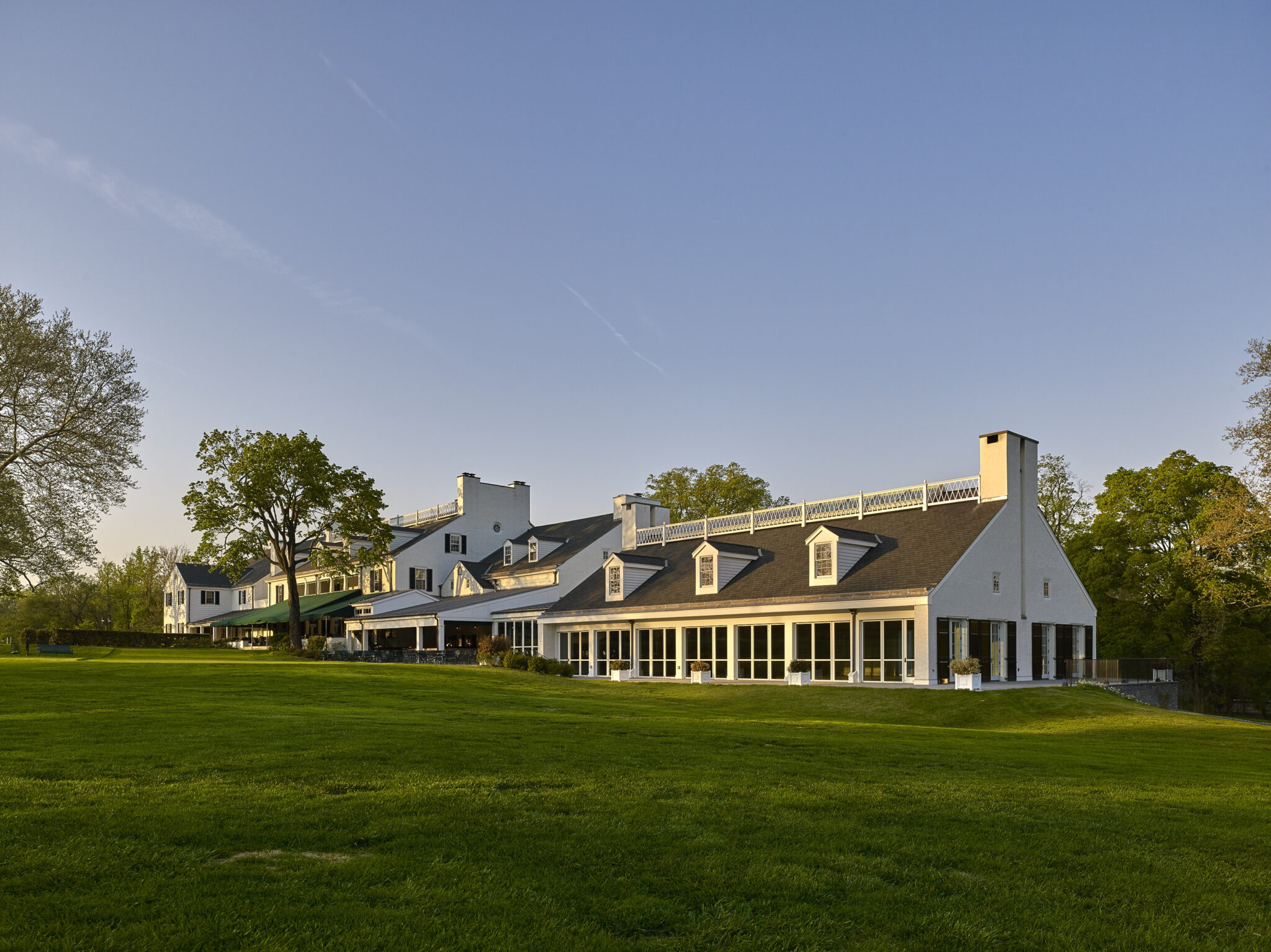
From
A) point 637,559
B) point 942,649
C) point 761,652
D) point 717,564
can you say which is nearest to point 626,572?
point 637,559

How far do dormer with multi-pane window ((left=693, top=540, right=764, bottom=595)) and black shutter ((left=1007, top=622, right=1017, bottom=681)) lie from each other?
1089cm

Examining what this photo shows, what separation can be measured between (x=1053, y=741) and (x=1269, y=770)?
4155mm

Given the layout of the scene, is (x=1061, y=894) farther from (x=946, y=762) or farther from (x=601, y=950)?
(x=946, y=762)

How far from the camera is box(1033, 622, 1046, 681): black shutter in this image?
124 ft

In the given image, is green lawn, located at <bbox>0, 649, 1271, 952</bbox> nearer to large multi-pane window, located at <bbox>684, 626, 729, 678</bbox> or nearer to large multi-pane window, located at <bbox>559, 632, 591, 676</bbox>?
large multi-pane window, located at <bbox>684, 626, 729, 678</bbox>

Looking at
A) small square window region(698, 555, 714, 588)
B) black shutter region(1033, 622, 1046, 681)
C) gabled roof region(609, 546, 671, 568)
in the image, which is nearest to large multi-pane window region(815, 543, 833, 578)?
small square window region(698, 555, 714, 588)

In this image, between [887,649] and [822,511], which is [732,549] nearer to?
[822,511]

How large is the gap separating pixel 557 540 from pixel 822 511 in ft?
64.7

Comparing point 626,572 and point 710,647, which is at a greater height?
point 626,572

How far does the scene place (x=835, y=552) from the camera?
120ft

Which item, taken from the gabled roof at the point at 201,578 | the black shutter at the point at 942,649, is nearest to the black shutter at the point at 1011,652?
the black shutter at the point at 942,649

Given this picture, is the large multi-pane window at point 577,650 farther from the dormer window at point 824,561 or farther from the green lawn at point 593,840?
the green lawn at point 593,840

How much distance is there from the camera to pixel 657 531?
51281 mm

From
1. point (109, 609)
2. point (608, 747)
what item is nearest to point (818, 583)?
point (608, 747)
